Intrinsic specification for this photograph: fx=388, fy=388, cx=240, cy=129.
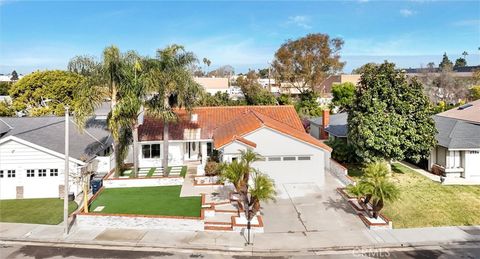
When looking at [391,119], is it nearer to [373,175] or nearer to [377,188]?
[373,175]

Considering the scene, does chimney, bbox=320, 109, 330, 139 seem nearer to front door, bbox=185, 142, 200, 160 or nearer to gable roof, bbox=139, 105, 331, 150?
gable roof, bbox=139, 105, 331, 150

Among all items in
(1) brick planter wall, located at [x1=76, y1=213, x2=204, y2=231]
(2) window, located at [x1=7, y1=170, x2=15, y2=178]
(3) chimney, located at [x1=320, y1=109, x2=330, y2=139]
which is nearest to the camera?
(1) brick planter wall, located at [x1=76, y1=213, x2=204, y2=231]

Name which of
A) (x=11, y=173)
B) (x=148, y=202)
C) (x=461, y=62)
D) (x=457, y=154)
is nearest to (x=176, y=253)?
(x=148, y=202)

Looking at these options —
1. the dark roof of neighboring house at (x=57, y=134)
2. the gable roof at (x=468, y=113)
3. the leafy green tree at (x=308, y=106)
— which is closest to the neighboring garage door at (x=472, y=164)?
the gable roof at (x=468, y=113)

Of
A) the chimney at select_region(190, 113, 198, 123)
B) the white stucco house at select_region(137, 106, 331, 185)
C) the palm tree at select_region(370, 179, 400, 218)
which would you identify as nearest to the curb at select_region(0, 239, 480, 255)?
the palm tree at select_region(370, 179, 400, 218)

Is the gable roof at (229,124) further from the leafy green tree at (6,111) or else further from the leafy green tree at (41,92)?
the leafy green tree at (6,111)

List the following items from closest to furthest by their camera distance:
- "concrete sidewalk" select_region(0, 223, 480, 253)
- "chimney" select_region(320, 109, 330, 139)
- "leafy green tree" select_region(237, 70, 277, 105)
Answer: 1. "concrete sidewalk" select_region(0, 223, 480, 253)
2. "chimney" select_region(320, 109, 330, 139)
3. "leafy green tree" select_region(237, 70, 277, 105)
